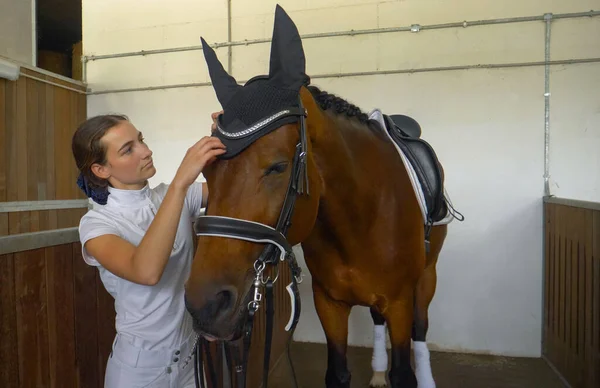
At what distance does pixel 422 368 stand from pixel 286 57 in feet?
5.36

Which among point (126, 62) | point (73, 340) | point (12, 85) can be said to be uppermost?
point (126, 62)

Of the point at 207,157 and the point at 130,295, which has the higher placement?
the point at 207,157

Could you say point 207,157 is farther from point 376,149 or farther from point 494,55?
point 494,55

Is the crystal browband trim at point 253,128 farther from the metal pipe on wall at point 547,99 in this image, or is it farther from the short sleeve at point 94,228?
the metal pipe on wall at point 547,99

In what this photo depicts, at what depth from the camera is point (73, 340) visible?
123cm

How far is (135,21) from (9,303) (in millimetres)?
3082

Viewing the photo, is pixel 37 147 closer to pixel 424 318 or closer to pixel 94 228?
pixel 94 228

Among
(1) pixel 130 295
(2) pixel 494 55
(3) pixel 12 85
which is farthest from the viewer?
(3) pixel 12 85

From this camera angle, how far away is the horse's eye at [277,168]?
0.80 metres

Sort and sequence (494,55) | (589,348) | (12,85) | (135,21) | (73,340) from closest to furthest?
(73,340) < (589,348) < (494,55) < (12,85) < (135,21)

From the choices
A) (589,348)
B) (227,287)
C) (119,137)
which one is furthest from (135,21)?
(589,348)

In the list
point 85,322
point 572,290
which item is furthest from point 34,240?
point 572,290

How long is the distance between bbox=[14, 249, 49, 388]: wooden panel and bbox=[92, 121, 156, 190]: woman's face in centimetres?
39

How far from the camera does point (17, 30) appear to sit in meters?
3.07
